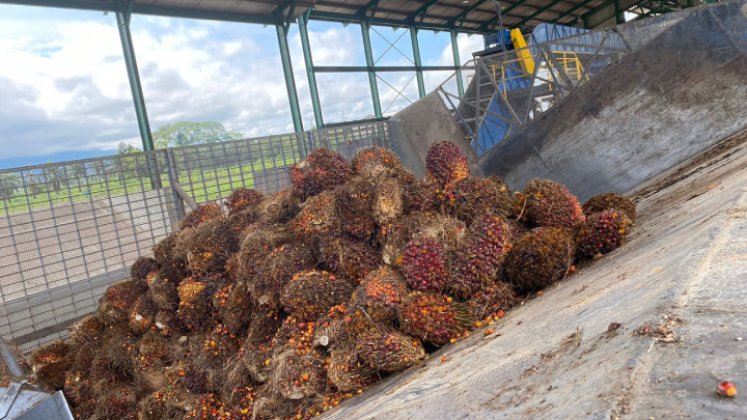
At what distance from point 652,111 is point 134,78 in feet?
29.4

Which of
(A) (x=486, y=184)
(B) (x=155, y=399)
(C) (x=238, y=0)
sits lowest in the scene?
(B) (x=155, y=399)

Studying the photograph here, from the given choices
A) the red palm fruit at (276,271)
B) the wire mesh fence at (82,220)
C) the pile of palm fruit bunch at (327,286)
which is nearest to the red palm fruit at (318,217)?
the pile of palm fruit bunch at (327,286)

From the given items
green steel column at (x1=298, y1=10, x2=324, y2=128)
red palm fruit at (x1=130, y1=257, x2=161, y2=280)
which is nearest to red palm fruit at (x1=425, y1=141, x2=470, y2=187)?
red palm fruit at (x1=130, y1=257, x2=161, y2=280)

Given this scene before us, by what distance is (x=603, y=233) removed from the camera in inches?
114

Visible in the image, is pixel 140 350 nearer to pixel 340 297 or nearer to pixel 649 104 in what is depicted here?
pixel 340 297

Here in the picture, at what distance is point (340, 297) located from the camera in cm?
279

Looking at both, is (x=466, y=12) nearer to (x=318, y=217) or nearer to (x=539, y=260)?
(x=318, y=217)

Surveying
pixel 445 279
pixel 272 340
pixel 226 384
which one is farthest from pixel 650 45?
pixel 226 384

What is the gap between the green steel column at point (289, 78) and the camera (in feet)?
40.1

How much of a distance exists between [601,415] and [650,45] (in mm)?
4838

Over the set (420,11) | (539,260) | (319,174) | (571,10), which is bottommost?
(539,260)

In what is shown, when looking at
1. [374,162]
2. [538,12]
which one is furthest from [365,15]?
[374,162]

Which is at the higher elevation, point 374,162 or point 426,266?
point 374,162

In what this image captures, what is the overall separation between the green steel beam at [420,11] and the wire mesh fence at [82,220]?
11.8 metres
